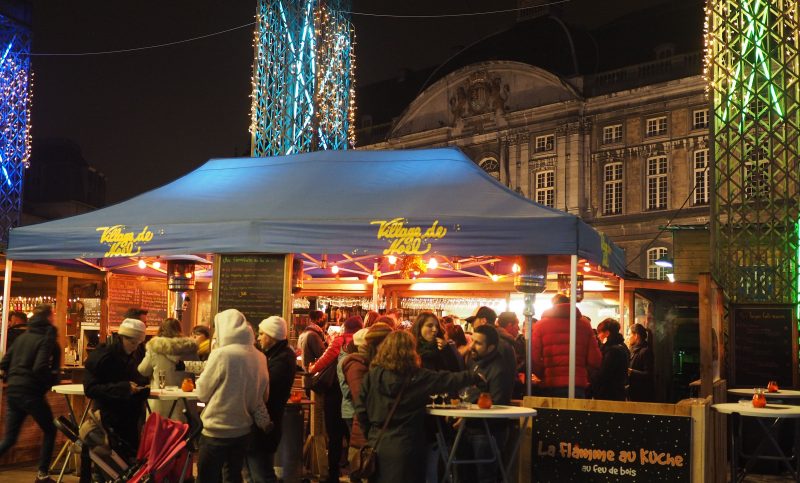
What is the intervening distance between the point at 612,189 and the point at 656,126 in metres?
3.18

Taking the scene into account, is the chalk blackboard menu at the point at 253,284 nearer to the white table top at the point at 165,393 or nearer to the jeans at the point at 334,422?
the jeans at the point at 334,422

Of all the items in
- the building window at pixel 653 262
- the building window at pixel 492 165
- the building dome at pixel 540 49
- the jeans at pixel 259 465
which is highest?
the building dome at pixel 540 49

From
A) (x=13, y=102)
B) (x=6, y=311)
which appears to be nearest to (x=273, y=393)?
(x=6, y=311)

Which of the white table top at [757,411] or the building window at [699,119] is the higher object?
the building window at [699,119]

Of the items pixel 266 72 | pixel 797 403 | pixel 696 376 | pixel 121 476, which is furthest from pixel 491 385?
pixel 266 72

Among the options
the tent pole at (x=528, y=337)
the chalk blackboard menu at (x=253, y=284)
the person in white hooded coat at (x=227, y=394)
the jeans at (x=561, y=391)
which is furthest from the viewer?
the chalk blackboard menu at (x=253, y=284)

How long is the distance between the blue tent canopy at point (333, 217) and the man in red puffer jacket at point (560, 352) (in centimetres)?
65

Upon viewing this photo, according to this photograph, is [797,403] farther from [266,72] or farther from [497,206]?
[266,72]

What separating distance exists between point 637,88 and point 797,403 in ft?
89.2

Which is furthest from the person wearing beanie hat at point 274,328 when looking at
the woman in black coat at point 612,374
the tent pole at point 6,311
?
the tent pole at point 6,311

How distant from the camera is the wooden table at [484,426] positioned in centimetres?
634

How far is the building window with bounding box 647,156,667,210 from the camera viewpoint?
36375 millimetres

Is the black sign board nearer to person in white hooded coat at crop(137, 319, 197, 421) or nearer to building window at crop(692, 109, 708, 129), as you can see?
person in white hooded coat at crop(137, 319, 197, 421)

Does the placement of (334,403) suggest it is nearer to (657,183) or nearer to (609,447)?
(609,447)
